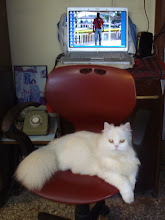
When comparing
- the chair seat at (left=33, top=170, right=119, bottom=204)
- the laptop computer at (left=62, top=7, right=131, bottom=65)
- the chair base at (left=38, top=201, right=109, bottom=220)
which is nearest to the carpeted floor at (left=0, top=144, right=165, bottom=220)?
the chair base at (left=38, top=201, right=109, bottom=220)

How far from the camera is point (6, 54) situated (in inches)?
71.9

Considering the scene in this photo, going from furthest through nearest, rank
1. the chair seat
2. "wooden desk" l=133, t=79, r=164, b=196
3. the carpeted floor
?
1. the carpeted floor
2. "wooden desk" l=133, t=79, r=164, b=196
3. the chair seat

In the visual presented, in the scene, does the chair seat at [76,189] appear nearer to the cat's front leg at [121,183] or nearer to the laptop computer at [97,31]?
the cat's front leg at [121,183]

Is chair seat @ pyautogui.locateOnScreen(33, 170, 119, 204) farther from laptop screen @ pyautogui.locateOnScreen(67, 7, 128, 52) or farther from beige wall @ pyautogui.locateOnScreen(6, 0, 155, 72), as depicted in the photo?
beige wall @ pyautogui.locateOnScreen(6, 0, 155, 72)

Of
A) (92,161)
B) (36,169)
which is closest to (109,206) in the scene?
(92,161)

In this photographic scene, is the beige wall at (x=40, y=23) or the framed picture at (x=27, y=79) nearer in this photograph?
the beige wall at (x=40, y=23)

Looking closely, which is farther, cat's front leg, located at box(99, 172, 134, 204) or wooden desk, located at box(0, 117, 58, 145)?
wooden desk, located at box(0, 117, 58, 145)

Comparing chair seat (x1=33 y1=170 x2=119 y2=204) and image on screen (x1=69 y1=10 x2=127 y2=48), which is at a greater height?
image on screen (x1=69 y1=10 x2=127 y2=48)

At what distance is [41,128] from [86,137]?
573 millimetres

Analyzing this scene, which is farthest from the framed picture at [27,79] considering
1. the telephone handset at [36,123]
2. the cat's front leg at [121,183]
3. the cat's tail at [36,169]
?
the cat's front leg at [121,183]

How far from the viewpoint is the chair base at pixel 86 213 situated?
1.35m

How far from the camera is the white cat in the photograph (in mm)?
1133

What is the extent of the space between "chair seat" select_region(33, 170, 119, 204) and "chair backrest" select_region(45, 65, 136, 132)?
35 centimetres

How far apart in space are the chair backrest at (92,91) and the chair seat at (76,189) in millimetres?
349
